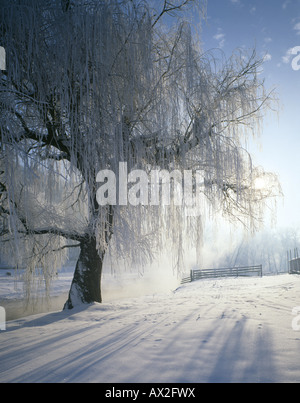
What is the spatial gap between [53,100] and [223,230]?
15.2ft

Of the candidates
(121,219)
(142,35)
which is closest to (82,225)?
(121,219)

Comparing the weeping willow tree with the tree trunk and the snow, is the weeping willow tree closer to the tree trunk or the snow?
the tree trunk

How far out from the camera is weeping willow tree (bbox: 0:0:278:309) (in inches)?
131

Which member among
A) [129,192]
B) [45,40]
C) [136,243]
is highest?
[45,40]

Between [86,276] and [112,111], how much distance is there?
3.69 metres

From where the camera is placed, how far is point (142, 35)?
358cm

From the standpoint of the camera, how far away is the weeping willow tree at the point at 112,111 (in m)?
3.32

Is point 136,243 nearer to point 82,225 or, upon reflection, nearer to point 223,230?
point 82,225

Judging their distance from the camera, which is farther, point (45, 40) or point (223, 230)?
point (223, 230)

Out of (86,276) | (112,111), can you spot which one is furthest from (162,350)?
(86,276)

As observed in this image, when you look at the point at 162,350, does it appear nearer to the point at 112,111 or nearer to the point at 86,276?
the point at 112,111

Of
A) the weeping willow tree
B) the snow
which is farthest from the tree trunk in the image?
the snow

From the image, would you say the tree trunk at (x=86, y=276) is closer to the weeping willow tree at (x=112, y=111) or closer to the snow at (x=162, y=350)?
the weeping willow tree at (x=112, y=111)

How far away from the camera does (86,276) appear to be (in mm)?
5453
